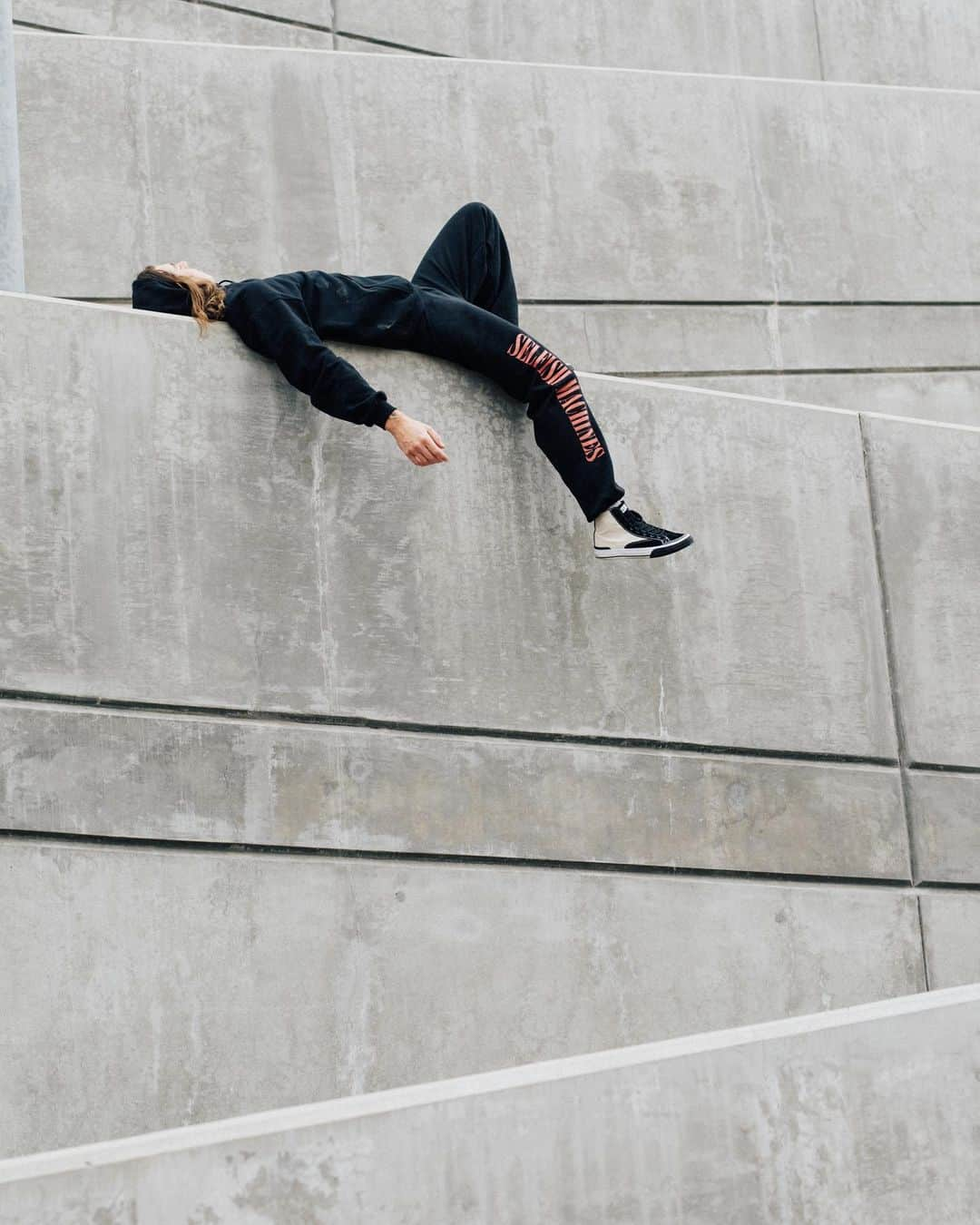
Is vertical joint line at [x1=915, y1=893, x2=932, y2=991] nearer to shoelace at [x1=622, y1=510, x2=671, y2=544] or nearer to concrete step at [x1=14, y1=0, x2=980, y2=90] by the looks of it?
shoelace at [x1=622, y1=510, x2=671, y2=544]

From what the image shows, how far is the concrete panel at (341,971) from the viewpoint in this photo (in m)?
4.31

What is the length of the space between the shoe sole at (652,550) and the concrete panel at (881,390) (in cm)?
257

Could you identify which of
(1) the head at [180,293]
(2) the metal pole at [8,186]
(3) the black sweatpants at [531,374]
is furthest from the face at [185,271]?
(3) the black sweatpants at [531,374]

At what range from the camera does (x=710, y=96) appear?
769 cm

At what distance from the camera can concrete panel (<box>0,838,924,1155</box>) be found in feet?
14.1

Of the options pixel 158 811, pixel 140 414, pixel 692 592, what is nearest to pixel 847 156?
pixel 692 592

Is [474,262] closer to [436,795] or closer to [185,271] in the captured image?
[185,271]

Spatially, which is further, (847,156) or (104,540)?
(847,156)

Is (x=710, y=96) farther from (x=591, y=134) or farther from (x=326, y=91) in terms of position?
(x=326, y=91)

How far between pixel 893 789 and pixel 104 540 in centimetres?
236

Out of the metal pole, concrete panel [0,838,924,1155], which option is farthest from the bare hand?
the metal pole

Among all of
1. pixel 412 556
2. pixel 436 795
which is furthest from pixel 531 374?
pixel 436 795

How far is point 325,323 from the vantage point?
5.05m

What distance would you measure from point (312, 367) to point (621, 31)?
4.60 metres
